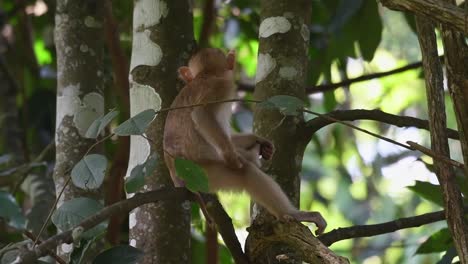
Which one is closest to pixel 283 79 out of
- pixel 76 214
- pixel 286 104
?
pixel 286 104

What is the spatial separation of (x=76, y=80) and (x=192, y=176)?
1.05 meters

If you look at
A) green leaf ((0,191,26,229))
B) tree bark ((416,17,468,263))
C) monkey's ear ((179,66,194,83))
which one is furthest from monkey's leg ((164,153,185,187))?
tree bark ((416,17,468,263))

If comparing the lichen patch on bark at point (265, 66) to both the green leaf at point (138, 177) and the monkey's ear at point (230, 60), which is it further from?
the green leaf at point (138, 177)

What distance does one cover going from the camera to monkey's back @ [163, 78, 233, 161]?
8.84ft

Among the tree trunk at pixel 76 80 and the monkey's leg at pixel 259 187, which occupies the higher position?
the tree trunk at pixel 76 80

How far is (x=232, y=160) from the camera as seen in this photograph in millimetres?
2750

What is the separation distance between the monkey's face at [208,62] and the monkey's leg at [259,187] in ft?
1.09

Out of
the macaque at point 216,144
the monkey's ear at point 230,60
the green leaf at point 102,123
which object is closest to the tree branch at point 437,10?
the green leaf at point 102,123

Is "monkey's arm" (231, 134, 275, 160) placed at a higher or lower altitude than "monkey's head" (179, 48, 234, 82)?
lower

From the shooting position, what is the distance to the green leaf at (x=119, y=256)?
208cm

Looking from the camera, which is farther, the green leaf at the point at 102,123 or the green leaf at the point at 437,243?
the green leaf at the point at 437,243

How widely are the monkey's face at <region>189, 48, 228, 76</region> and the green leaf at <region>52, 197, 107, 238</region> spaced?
84cm

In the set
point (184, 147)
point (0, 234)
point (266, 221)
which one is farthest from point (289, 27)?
point (0, 234)

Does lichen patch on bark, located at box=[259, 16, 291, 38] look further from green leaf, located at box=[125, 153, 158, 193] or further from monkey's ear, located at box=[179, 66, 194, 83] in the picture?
green leaf, located at box=[125, 153, 158, 193]
